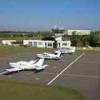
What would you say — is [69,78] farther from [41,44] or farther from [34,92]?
[41,44]

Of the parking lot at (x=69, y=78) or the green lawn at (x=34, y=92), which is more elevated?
the green lawn at (x=34, y=92)

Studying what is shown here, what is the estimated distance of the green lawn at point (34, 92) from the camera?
18703 millimetres

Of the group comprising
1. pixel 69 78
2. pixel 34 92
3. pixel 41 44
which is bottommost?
pixel 41 44

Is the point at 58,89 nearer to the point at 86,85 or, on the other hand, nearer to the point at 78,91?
the point at 78,91

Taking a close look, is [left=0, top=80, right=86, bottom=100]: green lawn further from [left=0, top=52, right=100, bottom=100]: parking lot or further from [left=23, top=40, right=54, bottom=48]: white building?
[left=23, top=40, right=54, bottom=48]: white building

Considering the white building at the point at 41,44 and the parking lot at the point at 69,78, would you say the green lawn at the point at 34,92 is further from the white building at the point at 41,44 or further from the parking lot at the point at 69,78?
the white building at the point at 41,44

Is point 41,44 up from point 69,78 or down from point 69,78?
down

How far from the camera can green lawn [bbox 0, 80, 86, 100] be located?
1870 cm

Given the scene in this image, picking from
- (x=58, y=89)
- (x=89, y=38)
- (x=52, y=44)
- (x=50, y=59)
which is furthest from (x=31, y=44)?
(x=58, y=89)

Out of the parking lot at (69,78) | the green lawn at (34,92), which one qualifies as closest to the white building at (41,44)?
the parking lot at (69,78)

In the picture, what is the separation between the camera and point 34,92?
66.3 ft

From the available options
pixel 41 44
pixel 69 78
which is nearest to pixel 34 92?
pixel 69 78

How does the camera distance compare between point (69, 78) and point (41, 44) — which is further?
point (41, 44)

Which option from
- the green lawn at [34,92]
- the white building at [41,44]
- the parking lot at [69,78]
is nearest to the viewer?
the green lawn at [34,92]
